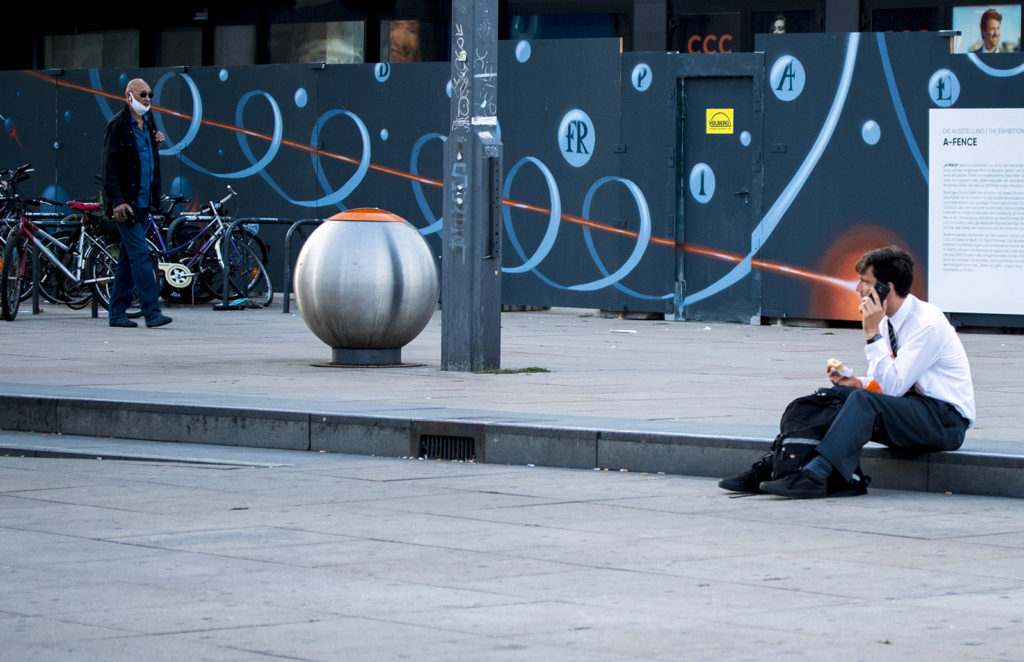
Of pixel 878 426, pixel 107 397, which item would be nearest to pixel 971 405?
pixel 878 426

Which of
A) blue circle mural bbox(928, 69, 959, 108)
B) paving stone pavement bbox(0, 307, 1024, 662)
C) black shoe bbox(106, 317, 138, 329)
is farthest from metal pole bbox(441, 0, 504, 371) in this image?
blue circle mural bbox(928, 69, 959, 108)

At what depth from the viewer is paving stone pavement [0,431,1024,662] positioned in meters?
5.00

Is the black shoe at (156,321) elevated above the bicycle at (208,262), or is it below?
below

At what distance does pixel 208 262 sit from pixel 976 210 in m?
7.77

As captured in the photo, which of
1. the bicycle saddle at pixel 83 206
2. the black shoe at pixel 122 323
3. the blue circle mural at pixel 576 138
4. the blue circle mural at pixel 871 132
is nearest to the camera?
the black shoe at pixel 122 323

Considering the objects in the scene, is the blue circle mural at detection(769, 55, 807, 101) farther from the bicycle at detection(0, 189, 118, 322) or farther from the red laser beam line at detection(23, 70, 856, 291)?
the bicycle at detection(0, 189, 118, 322)

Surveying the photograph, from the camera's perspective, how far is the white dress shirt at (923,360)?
7883 mm

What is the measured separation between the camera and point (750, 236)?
56.8 feet

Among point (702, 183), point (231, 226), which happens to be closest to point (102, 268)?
point (231, 226)

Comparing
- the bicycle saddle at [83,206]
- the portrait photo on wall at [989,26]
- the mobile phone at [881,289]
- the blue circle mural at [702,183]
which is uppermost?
the portrait photo on wall at [989,26]

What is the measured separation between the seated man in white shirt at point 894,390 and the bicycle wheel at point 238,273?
1156 cm

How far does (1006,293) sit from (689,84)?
3620 millimetres

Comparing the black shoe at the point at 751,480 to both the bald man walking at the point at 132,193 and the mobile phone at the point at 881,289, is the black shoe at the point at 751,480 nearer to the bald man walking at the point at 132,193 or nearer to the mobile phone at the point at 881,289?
the mobile phone at the point at 881,289

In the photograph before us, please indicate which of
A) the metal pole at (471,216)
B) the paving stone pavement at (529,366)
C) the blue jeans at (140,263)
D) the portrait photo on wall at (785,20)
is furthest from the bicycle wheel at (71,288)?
the portrait photo on wall at (785,20)
